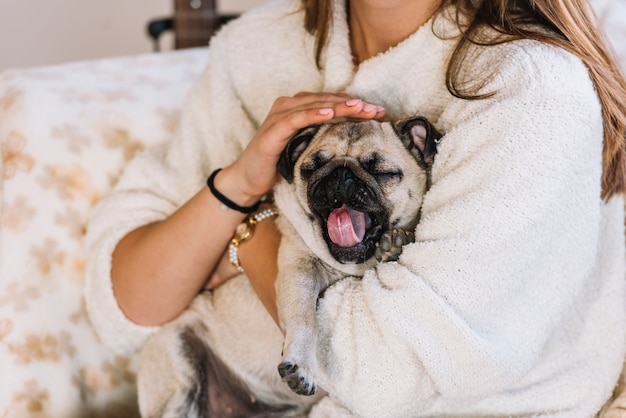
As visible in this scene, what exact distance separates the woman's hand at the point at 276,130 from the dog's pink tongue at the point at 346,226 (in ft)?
0.46

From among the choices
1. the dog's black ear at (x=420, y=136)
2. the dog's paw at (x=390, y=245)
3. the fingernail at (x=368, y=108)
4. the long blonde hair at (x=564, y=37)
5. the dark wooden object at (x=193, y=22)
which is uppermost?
the long blonde hair at (x=564, y=37)

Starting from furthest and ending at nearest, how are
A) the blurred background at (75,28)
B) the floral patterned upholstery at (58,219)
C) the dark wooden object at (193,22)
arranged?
the blurred background at (75,28), the dark wooden object at (193,22), the floral patterned upholstery at (58,219)

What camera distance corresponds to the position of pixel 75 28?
9.43ft

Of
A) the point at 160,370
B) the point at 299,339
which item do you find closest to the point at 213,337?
the point at 160,370

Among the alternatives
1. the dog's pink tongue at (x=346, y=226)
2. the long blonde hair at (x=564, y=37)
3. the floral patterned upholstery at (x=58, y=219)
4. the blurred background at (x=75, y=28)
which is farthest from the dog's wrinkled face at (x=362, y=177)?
the blurred background at (x=75, y=28)

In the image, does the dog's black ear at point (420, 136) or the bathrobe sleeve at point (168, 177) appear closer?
the dog's black ear at point (420, 136)

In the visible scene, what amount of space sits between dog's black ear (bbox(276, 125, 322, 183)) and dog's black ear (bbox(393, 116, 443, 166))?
5.8 inches

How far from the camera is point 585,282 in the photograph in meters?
1.18

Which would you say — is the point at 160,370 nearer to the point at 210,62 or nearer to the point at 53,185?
the point at 53,185

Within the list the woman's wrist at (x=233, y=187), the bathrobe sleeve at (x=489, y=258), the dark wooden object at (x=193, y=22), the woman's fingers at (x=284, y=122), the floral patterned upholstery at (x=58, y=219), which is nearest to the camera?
the bathrobe sleeve at (x=489, y=258)

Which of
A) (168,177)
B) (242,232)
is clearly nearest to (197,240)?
(242,232)

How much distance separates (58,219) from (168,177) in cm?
24

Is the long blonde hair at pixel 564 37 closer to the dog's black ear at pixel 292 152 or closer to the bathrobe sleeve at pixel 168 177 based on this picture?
the dog's black ear at pixel 292 152

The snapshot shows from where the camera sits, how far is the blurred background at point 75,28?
2.79m
